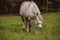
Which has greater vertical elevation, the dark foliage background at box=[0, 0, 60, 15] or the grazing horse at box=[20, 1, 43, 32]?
the grazing horse at box=[20, 1, 43, 32]

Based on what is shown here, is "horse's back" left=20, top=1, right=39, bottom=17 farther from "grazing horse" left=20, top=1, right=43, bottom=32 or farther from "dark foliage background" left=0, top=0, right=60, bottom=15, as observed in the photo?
"dark foliage background" left=0, top=0, right=60, bottom=15

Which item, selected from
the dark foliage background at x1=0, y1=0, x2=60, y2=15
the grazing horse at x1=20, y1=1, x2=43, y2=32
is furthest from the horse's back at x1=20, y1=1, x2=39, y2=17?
the dark foliage background at x1=0, y1=0, x2=60, y2=15

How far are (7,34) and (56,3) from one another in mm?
12594

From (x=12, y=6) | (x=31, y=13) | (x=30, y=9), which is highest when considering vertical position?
(x=30, y=9)

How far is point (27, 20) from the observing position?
11180 millimetres

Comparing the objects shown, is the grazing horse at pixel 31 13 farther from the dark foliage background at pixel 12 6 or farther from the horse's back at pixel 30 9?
the dark foliage background at pixel 12 6

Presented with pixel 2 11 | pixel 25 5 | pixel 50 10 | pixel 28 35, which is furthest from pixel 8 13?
pixel 28 35

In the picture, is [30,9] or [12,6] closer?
[30,9]

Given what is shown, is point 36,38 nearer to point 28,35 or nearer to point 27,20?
point 28,35

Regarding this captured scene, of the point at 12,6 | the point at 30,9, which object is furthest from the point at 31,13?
the point at 12,6

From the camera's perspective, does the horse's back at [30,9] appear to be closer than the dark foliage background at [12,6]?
Yes

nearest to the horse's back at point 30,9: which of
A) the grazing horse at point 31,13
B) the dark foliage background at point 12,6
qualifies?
the grazing horse at point 31,13

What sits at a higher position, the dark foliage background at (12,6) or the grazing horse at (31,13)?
the grazing horse at (31,13)

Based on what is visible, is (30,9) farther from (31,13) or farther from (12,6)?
(12,6)
